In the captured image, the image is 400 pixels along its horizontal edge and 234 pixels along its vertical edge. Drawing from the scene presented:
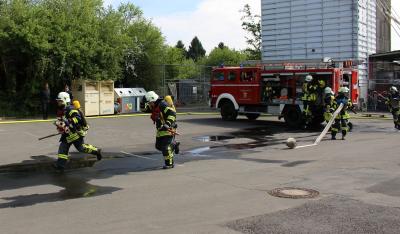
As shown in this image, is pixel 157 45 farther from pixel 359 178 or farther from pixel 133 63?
pixel 359 178

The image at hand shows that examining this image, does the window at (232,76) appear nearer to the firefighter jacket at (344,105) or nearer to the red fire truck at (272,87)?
the red fire truck at (272,87)

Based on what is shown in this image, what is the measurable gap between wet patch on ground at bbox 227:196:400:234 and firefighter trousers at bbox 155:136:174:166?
387 centimetres

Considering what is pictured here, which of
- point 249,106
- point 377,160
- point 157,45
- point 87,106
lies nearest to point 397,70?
point 249,106

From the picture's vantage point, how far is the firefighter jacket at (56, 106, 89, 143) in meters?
10.2

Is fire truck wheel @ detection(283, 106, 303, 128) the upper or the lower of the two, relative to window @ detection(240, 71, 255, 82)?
lower

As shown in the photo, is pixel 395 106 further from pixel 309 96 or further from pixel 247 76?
pixel 247 76

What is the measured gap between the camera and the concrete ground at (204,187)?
605 centimetres

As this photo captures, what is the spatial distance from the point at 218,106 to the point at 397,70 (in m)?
12.6

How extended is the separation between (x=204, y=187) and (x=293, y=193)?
1461 millimetres

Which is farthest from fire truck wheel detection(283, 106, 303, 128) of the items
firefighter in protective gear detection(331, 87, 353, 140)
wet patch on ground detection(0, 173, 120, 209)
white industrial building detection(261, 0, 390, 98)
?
wet patch on ground detection(0, 173, 120, 209)

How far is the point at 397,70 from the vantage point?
28.4m

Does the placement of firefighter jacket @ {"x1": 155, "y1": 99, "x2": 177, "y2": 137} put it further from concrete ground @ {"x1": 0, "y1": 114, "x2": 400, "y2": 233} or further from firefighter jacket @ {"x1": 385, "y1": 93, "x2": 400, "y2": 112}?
firefighter jacket @ {"x1": 385, "y1": 93, "x2": 400, "y2": 112}

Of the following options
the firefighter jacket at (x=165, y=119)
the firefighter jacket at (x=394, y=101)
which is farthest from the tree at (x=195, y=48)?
the firefighter jacket at (x=165, y=119)

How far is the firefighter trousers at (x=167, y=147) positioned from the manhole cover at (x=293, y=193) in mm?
2893
